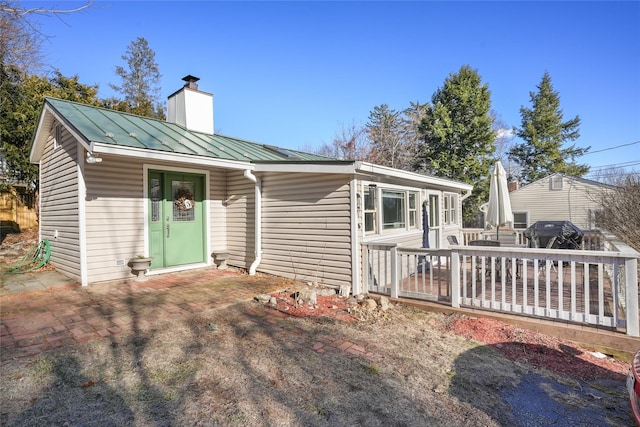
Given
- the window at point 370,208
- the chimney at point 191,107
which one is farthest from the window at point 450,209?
the chimney at point 191,107

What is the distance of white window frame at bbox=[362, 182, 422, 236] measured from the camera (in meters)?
6.09

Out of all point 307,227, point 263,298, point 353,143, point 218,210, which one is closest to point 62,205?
point 218,210

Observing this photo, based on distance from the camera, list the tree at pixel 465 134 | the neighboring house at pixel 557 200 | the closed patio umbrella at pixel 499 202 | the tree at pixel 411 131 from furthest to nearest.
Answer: the tree at pixel 411 131 → the tree at pixel 465 134 → the neighboring house at pixel 557 200 → the closed patio umbrella at pixel 499 202

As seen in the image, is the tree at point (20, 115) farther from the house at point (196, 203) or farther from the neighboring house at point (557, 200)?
the neighboring house at point (557, 200)

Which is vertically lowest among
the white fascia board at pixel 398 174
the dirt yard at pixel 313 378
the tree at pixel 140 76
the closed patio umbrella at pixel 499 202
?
the dirt yard at pixel 313 378

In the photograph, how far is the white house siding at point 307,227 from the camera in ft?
18.8

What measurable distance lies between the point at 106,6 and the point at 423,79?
743 inches

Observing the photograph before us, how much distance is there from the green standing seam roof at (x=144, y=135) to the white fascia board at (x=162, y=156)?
84mm

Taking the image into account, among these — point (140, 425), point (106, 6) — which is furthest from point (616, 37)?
point (140, 425)

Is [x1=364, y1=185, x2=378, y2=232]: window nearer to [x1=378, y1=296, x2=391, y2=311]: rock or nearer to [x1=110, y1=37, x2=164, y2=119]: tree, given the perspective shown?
[x1=378, y1=296, x2=391, y2=311]: rock

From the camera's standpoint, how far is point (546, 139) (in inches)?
976

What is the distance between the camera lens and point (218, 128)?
96.7 ft

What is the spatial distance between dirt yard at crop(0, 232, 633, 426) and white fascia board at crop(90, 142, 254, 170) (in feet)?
8.67

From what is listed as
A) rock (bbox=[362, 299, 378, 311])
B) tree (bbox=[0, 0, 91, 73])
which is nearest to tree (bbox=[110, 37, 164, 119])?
tree (bbox=[0, 0, 91, 73])
